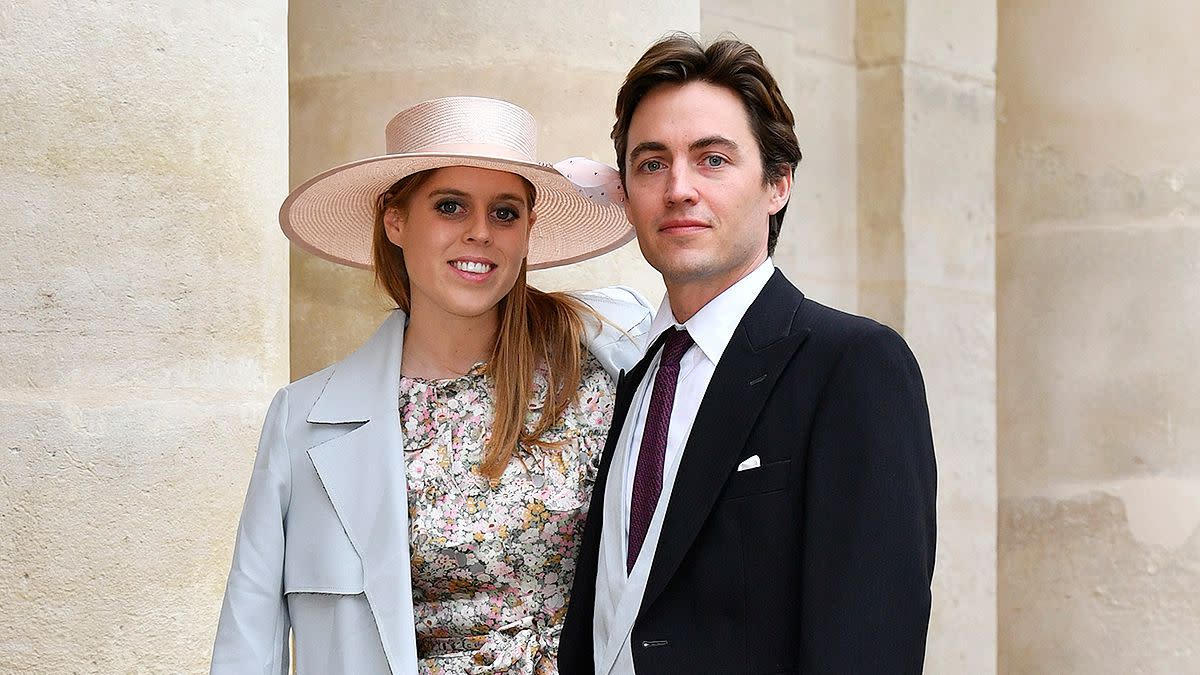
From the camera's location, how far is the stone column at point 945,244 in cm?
600

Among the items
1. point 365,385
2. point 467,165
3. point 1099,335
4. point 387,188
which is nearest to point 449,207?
point 467,165

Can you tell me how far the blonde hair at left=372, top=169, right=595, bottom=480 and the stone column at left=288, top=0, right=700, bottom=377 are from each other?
1272 mm

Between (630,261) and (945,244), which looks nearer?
(630,261)

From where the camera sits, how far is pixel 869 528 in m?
1.95

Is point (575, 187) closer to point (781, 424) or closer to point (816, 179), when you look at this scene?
point (781, 424)

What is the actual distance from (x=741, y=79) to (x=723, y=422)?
0.55 m

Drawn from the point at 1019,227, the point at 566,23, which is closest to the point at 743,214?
the point at 566,23

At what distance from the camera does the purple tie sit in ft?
7.24

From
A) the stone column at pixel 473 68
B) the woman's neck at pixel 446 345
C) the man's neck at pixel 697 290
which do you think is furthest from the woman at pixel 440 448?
the stone column at pixel 473 68

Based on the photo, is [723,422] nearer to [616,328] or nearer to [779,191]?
[779,191]

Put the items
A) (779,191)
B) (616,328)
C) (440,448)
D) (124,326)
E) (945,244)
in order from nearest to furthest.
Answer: (779,191) < (440,448) < (616,328) < (124,326) < (945,244)

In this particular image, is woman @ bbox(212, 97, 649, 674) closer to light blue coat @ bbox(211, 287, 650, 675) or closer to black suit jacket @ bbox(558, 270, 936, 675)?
light blue coat @ bbox(211, 287, 650, 675)

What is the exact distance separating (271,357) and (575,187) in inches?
38.3

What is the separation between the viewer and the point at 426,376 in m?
2.74
